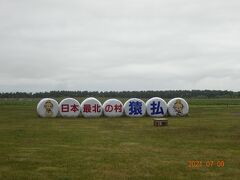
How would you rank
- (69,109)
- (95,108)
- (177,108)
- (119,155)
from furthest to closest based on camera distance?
(177,108)
(95,108)
(69,109)
(119,155)

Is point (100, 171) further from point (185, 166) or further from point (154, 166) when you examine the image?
point (185, 166)

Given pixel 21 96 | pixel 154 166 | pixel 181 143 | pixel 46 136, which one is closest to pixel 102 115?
pixel 46 136

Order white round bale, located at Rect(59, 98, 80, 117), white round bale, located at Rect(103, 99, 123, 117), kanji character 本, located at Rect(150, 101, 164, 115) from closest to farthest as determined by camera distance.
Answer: white round bale, located at Rect(59, 98, 80, 117) → white round bale, located at Rect(103, 99, 123, 117) → kanji character 本, located at Rect(150, 101, 164, 115)

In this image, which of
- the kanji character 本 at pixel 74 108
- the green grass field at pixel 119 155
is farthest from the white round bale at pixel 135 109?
the green grass field at pixel 119 155

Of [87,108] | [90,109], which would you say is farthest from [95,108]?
[87,108]

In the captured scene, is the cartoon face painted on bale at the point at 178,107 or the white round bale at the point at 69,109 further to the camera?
the cartoon face painted on bale at the point at 178,107

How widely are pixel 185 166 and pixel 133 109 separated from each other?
2123 cm

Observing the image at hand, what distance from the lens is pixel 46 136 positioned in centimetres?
1909

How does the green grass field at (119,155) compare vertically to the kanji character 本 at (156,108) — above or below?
below

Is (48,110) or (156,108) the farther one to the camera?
(156,108)

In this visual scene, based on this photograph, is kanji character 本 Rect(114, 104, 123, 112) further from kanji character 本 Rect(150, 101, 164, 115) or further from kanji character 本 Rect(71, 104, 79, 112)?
kanji character 本 Rect(71, 104, 79, 112)

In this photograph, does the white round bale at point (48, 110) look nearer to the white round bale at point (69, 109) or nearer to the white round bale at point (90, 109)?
the white round bale at point (69, 109)

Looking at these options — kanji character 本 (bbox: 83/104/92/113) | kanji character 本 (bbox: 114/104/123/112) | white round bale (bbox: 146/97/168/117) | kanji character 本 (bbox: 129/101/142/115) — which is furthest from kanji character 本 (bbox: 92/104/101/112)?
white round bale (bbox: 146/97/168/117)

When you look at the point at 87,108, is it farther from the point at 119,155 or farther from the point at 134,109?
the point at 119,155
